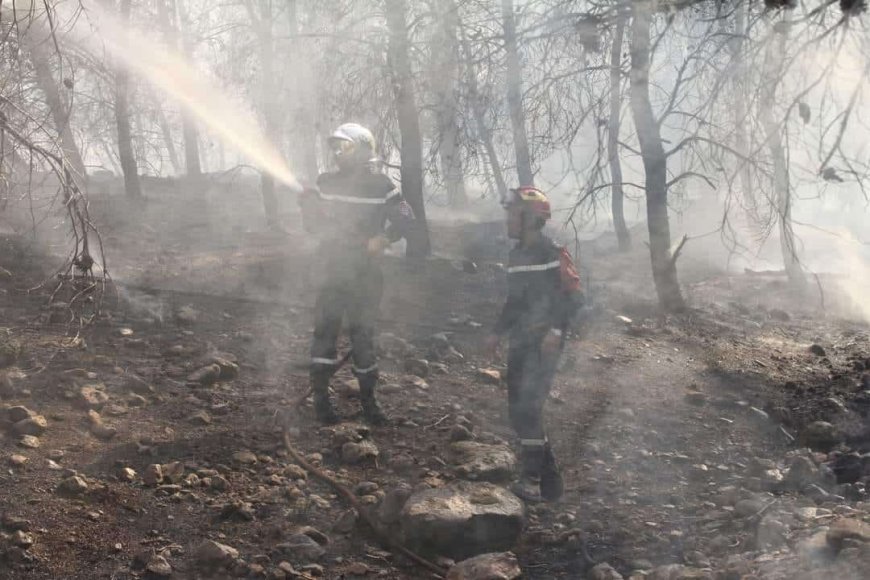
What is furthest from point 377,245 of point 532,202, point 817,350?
point 817,350

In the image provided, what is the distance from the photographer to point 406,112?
455 inches

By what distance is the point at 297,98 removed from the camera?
531 inches

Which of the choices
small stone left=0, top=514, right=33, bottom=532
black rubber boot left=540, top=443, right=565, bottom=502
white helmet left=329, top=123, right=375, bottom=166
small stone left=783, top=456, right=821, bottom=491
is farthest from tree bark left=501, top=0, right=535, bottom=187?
small stone left=0, top=514, right=33, bottom=532

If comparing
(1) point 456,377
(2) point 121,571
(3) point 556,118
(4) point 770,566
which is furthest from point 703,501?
(3) point 556,118

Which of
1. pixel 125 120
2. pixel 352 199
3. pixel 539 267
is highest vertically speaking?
pixel 125 120

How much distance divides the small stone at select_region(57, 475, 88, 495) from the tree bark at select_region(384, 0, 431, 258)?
6784 millimetres

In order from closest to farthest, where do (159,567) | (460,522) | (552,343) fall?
(159,567)
(460,522)
(552,343)

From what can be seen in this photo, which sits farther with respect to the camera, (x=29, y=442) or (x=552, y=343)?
(x=552, y=343)

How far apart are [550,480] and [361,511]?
1.25m

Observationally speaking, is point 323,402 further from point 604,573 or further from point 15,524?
point 604,573

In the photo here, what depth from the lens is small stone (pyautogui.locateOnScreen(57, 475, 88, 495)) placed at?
4258mm

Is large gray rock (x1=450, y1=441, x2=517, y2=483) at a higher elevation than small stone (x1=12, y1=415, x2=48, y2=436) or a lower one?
lower

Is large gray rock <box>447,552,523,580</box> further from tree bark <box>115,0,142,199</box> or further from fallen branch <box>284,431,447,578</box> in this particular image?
tree bark <box>115,0,142,199</box>

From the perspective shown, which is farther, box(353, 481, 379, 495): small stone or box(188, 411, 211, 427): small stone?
box(188, 411, 211, 427): small stone
